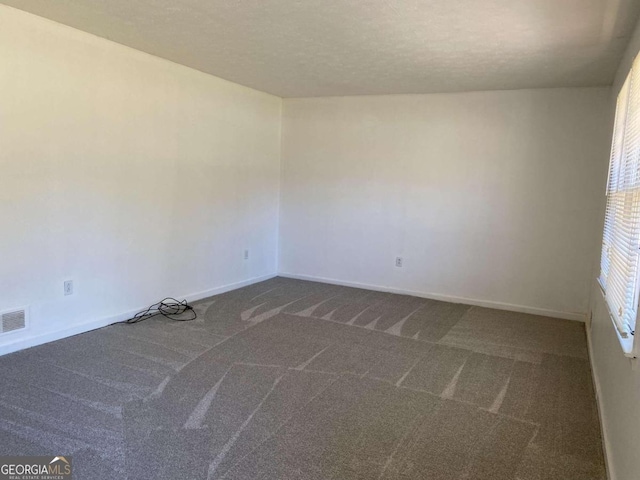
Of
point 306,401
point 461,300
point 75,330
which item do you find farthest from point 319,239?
point 306,401

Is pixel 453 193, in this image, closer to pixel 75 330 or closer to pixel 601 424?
pixel 601 424

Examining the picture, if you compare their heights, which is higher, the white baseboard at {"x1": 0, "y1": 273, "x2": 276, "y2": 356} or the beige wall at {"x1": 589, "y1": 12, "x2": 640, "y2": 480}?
the beige wall at {"x1": 589, "y1": 12, "x2": 640, "y2": 480}

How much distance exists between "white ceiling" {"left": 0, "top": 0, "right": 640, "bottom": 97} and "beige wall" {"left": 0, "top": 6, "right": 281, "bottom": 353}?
0.93 feet

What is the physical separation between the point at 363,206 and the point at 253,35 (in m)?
2.77

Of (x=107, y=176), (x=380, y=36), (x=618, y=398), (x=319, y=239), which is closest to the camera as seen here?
(x=618, y=398)

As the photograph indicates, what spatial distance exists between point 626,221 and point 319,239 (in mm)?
3932

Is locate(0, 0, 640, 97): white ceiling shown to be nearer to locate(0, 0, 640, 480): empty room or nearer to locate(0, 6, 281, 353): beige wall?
locate(0, 0, 640, 480): empty room

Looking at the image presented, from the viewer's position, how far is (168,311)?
4371 millimetres

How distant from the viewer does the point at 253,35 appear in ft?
10.8

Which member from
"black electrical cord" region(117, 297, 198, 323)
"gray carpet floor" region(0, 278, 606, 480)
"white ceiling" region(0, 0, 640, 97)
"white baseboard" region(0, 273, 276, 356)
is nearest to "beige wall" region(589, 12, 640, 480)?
"gray carpet floor" region(0, 278, 606, 480)

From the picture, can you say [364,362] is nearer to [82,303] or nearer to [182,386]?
[182,386]

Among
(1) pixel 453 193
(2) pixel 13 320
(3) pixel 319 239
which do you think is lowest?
(2) pixel 13 320

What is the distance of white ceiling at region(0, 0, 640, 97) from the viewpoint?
2674mm

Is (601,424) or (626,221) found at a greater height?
(626,221)
